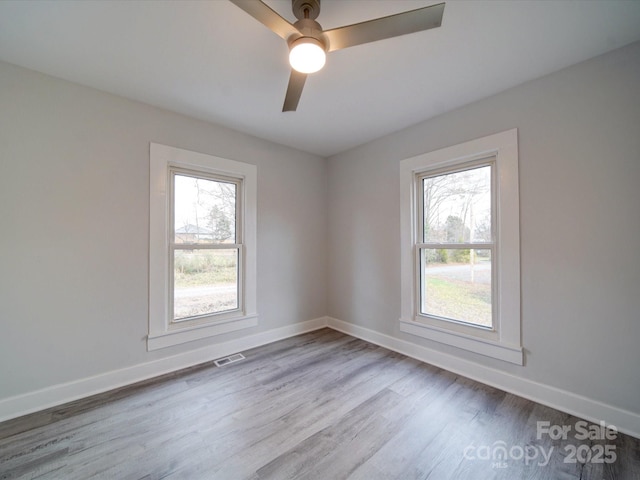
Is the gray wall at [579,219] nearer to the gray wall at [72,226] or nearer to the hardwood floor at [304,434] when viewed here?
the hardwood floor at [304,434]

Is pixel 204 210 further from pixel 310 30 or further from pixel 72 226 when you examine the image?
pixel 310 30

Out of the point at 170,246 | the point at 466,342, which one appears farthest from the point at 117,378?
the point at 466,342

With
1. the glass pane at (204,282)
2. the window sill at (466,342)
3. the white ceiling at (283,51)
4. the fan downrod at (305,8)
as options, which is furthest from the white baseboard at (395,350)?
the fan downrod at (305,8)

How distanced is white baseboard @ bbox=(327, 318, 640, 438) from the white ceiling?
243 centimetres

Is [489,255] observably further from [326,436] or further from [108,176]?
[108,176]

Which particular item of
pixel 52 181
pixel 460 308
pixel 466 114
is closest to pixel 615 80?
pixel 466 114

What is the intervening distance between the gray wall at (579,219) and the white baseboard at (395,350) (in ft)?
0.22

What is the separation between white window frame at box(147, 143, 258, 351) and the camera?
2420 millimetres

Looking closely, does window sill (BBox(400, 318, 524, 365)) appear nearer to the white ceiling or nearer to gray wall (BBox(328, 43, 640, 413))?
gray wall (BBox(328, 43, 640, 413))

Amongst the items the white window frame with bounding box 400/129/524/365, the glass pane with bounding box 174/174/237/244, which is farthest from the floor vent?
the white window frame with bounding box 400/129/524/365

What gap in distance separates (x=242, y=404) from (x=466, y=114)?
319cm

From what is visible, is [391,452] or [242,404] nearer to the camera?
[391,452]

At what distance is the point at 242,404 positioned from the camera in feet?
6.51

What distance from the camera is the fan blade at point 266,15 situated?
112 centimetres
